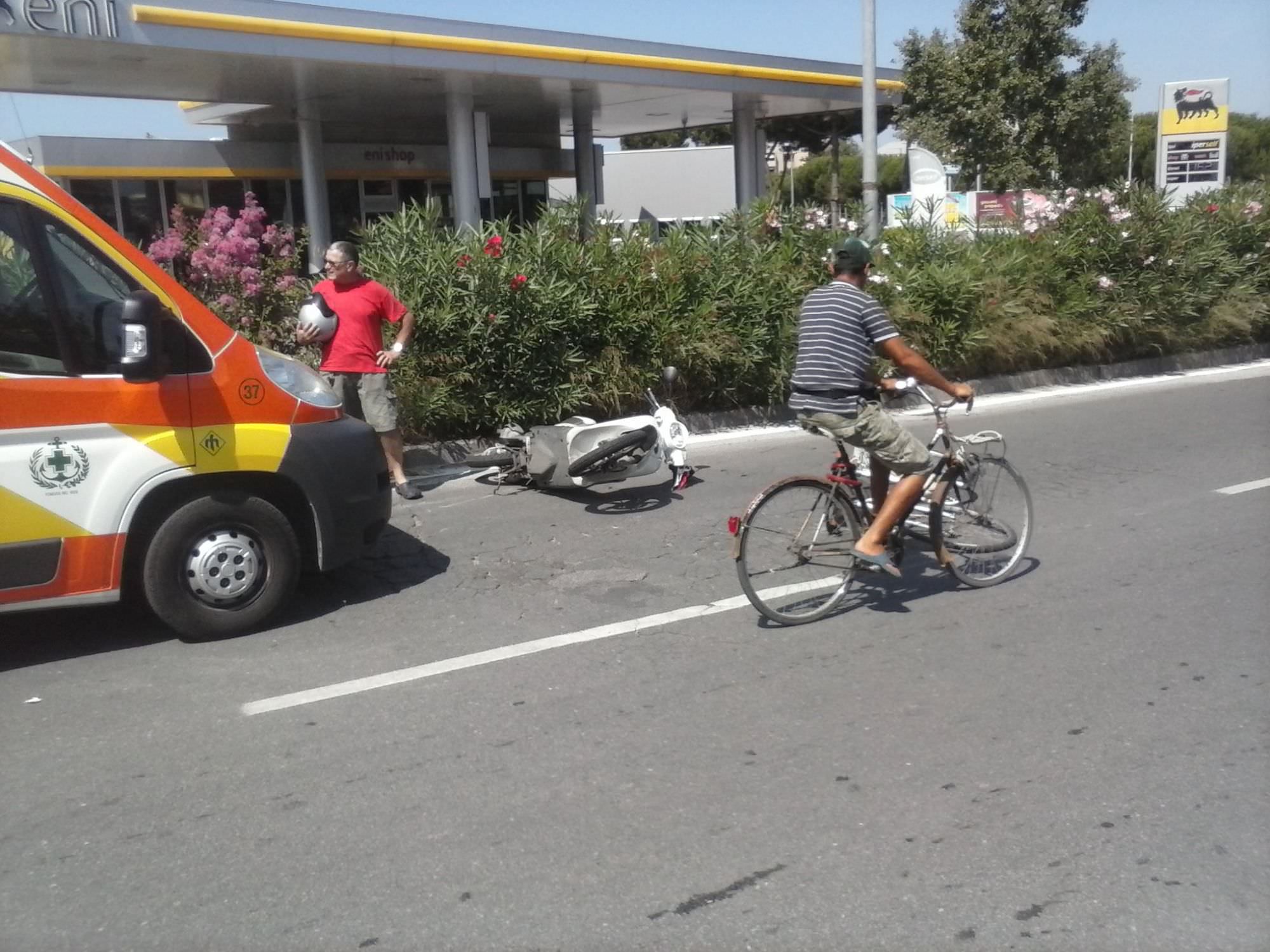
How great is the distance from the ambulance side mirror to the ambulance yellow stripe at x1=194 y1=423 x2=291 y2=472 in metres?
0.37

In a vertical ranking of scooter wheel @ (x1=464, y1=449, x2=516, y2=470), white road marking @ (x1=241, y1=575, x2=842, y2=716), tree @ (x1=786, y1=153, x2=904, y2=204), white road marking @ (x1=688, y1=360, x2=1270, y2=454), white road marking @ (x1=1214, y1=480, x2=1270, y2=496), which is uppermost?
tree @ (x1=786, y1=153, x2=904, y2=204)

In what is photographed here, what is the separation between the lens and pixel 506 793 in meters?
4.21

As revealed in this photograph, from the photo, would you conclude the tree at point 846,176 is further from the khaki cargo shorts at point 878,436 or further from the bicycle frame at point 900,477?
the khaki cargo shorts at point 878,436

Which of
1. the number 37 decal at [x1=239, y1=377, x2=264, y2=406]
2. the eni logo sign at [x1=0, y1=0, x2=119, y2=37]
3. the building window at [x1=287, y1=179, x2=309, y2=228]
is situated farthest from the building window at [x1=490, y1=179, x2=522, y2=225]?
the number 37 decal at [x1=239, y1=377, x2=264, y2=406]

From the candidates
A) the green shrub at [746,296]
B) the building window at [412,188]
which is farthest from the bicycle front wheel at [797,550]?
the building window at [412,188]

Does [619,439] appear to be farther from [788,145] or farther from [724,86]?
[788,145]

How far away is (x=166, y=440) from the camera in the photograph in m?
5.59

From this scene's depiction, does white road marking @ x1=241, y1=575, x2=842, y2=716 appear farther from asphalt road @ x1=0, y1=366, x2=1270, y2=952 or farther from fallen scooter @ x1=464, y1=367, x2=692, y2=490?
fallen scooter @ x1=464, y1=367, x2=692, y2=490

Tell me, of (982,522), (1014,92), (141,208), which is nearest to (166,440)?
(982,522)

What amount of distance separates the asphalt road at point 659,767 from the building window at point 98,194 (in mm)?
19691

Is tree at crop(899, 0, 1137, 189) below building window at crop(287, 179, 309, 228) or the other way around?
the other way around

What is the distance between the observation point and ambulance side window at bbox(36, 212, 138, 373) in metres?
5.38

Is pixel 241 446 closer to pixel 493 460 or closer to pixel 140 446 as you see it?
pixel 140 446

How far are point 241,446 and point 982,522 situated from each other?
148 inches
